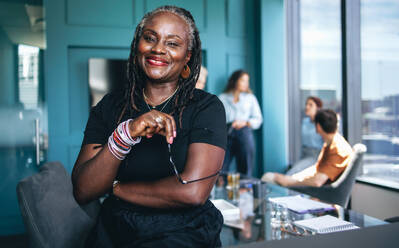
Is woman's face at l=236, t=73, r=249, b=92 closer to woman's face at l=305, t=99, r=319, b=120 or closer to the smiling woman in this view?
woman's face at l=305, t=99, r=319, b=120

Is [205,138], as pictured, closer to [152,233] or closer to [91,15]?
[152,233]

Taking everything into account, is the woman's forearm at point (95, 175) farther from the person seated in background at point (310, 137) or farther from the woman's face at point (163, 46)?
the person seated in background at point (310, 137)

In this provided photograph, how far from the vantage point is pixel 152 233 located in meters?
0.91

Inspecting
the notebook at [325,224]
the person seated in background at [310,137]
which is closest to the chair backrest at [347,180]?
the person seated in background at [310,137]

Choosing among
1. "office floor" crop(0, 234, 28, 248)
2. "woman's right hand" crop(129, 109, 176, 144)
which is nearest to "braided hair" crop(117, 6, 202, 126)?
"woman's right hand" crop(129, 109, 176, 144)

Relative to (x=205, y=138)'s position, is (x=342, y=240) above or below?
below

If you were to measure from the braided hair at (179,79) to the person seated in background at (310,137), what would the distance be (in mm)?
2806

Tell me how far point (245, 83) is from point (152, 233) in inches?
143

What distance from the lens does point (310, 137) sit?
175 inches

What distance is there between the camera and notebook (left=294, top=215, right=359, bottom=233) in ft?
4.29

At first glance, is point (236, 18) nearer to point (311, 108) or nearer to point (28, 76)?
point (311, 108)

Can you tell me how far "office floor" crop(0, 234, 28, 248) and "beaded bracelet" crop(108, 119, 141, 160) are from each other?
2699 millimetres

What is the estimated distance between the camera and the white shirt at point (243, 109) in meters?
4.42

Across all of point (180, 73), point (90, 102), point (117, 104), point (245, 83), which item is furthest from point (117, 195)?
point (245, 83)
